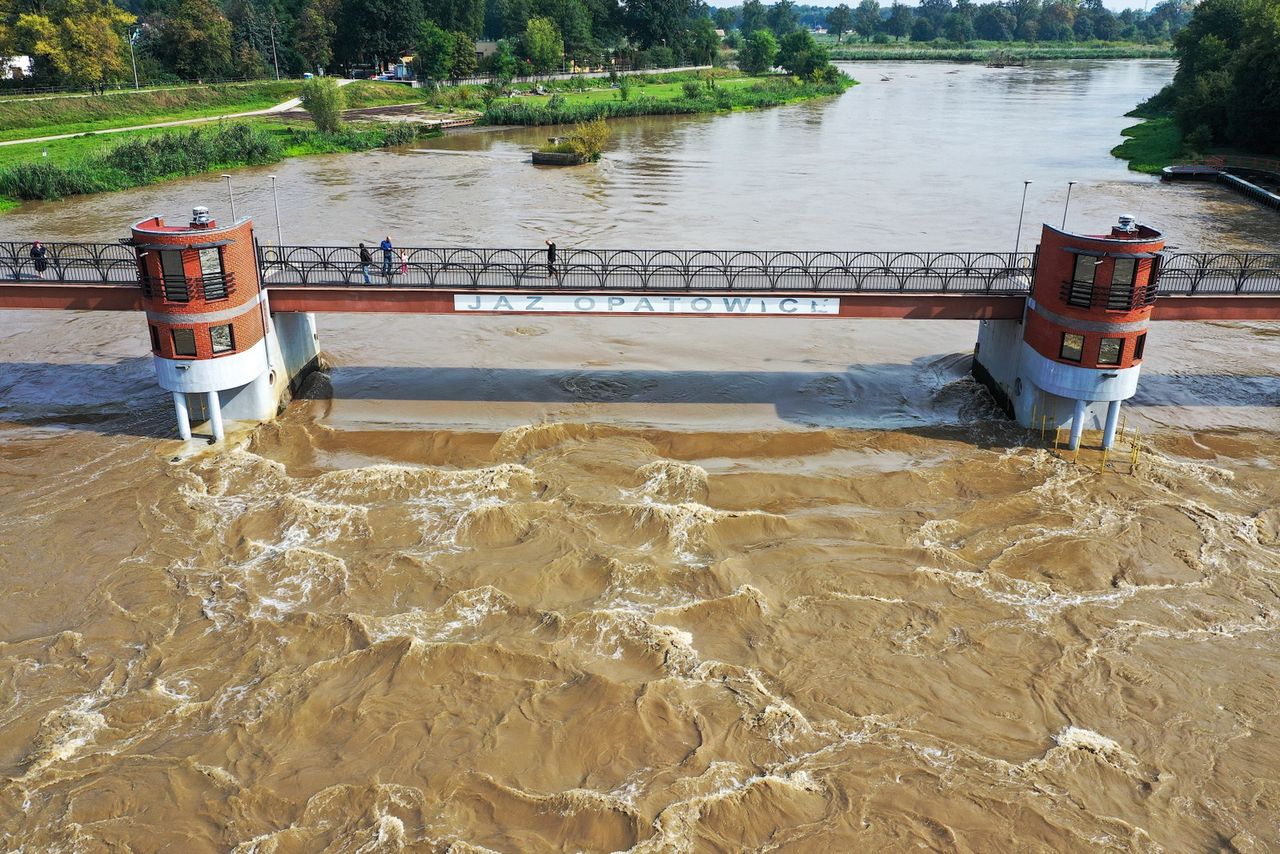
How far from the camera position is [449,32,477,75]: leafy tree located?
132875 millimetres

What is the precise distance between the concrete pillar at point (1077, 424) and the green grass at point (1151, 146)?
6593 cm

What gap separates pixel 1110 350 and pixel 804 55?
14969cm

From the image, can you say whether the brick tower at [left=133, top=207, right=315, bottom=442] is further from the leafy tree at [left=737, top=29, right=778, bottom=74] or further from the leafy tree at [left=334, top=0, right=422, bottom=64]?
the leafy tree at [left=737, top=29, right=778, bottom=74]

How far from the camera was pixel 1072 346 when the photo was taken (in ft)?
103

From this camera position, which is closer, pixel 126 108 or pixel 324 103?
pixel 324 103

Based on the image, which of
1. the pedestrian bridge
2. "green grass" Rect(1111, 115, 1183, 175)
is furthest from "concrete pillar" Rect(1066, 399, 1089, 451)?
"green grass" Rect(1111, 115, 1183, 175)

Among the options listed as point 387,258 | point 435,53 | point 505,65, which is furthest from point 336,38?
point 387,258

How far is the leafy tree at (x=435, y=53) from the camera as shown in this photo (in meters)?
130

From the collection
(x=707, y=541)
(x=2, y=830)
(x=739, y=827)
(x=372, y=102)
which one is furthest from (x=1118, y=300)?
(x=372, y=102)

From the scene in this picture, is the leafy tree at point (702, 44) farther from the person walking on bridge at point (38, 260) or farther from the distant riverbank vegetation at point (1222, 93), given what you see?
the person walking on bridge at point (38, 260)

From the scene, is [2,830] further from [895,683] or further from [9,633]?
[895,683]

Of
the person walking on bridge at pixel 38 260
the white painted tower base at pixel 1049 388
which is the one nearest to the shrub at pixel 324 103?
the person walking on bridge at pixel 38 260

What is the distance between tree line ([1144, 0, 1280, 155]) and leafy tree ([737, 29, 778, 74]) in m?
77.4

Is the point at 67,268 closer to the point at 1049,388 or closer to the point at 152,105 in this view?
the point at 1049,388
